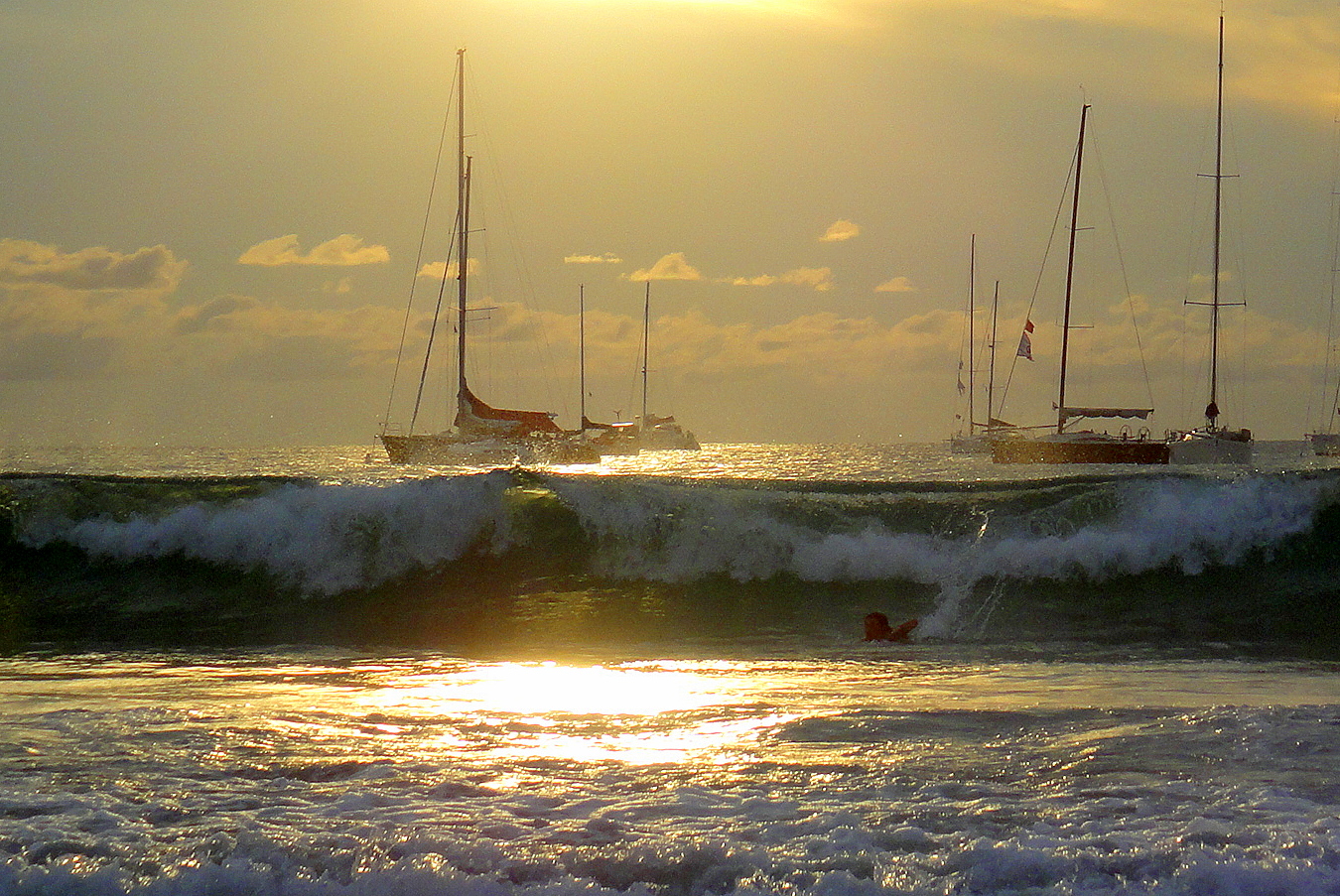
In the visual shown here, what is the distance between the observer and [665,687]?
10.1m

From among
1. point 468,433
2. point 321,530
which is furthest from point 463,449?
point 321,530

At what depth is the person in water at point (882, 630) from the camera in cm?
1355

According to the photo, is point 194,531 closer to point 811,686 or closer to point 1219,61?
point 811,686

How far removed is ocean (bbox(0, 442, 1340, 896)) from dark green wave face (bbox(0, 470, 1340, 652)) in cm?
7

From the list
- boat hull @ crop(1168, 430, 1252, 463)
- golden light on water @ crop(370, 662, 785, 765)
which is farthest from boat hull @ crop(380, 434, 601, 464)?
golden light on water @ crop(370, 662, 785, 765)

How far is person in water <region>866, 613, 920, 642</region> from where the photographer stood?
13.6 m

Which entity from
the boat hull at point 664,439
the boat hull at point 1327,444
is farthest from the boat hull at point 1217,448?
the boat hull at point 664,439

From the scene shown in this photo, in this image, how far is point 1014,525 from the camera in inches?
708

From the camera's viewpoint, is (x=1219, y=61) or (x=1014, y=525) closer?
(x=1014, y=525)

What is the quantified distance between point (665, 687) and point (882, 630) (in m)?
4.30

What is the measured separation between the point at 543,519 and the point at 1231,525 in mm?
10562

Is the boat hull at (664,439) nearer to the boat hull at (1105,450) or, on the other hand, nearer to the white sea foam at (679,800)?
the boat hull at (1105,450)

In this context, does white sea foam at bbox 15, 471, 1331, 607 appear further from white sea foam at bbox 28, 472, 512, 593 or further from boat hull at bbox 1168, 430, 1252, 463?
boat hull at bbox 1168, 430, 1252, 463

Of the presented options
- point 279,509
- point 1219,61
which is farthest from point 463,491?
point 1219,61
